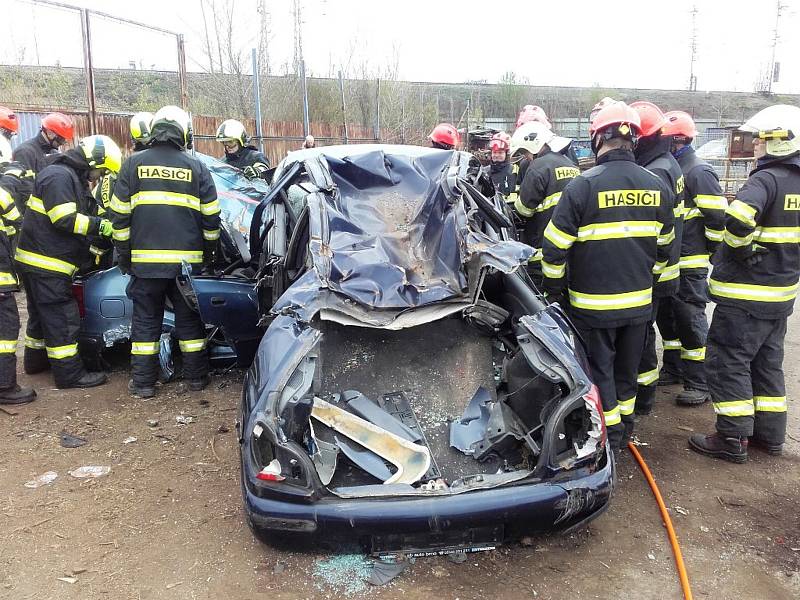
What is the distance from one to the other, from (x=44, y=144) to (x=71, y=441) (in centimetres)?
381

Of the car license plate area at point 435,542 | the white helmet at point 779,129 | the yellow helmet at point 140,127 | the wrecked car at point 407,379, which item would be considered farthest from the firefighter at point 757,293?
the yellow helmet at point 140,127

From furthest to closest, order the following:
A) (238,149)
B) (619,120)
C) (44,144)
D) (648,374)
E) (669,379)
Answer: (238,149) < (44,144) < (669,379) < (648,374) < (619,120)

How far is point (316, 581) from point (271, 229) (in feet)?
7.24

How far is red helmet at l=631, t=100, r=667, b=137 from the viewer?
4.10 meters

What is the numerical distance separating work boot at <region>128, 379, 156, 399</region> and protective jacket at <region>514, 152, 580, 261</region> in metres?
3.07

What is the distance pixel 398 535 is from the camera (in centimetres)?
232

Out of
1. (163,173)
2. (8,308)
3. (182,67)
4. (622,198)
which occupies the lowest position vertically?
(8,308)

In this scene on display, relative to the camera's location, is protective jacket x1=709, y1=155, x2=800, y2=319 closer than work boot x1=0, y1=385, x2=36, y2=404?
Yes

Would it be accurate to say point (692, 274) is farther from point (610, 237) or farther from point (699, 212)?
point (610, 237)

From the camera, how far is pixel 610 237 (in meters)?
3.27

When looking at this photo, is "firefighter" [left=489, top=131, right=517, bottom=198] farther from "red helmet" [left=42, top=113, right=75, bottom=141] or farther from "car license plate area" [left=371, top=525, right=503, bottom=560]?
"car license plate area" [left=371, top=525, right=503, bottom=560]

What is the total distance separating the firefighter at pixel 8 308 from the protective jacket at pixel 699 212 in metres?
4.83

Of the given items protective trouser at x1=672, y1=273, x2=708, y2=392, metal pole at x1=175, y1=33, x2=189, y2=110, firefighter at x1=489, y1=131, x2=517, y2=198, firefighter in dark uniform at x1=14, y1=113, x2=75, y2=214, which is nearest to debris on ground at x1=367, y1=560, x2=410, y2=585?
protective trouser at x1=672, y1=273, x2=708, y2=392

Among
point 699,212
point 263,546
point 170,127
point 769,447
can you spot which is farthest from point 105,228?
point 769,447
